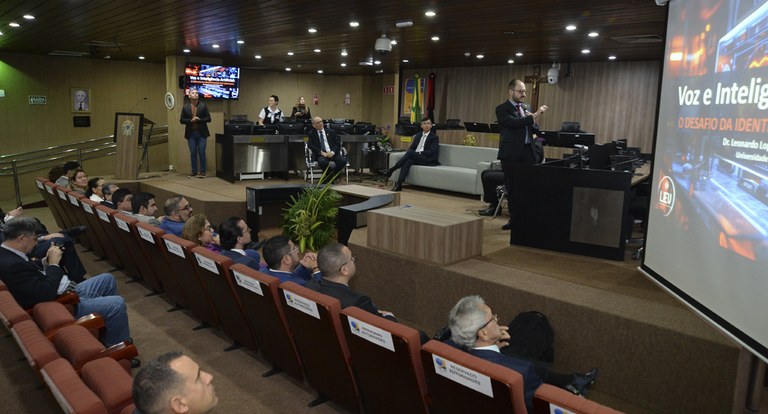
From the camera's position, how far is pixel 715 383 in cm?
292

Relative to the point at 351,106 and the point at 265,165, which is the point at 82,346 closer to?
the point at 265,165

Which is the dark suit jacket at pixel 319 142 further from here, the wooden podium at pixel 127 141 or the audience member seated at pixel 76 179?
the audience member seated at pixel 76 179

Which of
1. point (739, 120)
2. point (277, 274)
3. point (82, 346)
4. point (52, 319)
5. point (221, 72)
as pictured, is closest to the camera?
point (82, 346)

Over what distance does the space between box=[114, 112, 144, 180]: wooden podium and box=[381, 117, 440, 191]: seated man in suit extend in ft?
14.4

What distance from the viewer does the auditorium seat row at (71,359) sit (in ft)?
6.19

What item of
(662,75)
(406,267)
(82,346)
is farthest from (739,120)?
(82,346)

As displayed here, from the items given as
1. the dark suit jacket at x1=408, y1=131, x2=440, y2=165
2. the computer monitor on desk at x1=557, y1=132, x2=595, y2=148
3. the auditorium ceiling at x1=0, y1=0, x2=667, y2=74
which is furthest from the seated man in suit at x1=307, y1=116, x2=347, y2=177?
the computer monitor on desk at x1=557, y1=132, x2=595, y2=148

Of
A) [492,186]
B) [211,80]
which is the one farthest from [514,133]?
[211,80]

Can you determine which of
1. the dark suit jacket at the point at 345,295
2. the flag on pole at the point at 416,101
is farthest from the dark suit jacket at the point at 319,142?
the flag on pole at the point at 416,101

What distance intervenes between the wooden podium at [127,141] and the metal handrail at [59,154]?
2.69 metres

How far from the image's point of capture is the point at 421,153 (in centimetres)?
931

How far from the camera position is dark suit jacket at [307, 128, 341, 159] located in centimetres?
894

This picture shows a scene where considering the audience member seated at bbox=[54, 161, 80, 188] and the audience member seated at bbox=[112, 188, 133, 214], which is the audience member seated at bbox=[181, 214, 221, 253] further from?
the audience member seated at bbox=[54, 161, 80, 188]

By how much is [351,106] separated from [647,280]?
1640 cm
